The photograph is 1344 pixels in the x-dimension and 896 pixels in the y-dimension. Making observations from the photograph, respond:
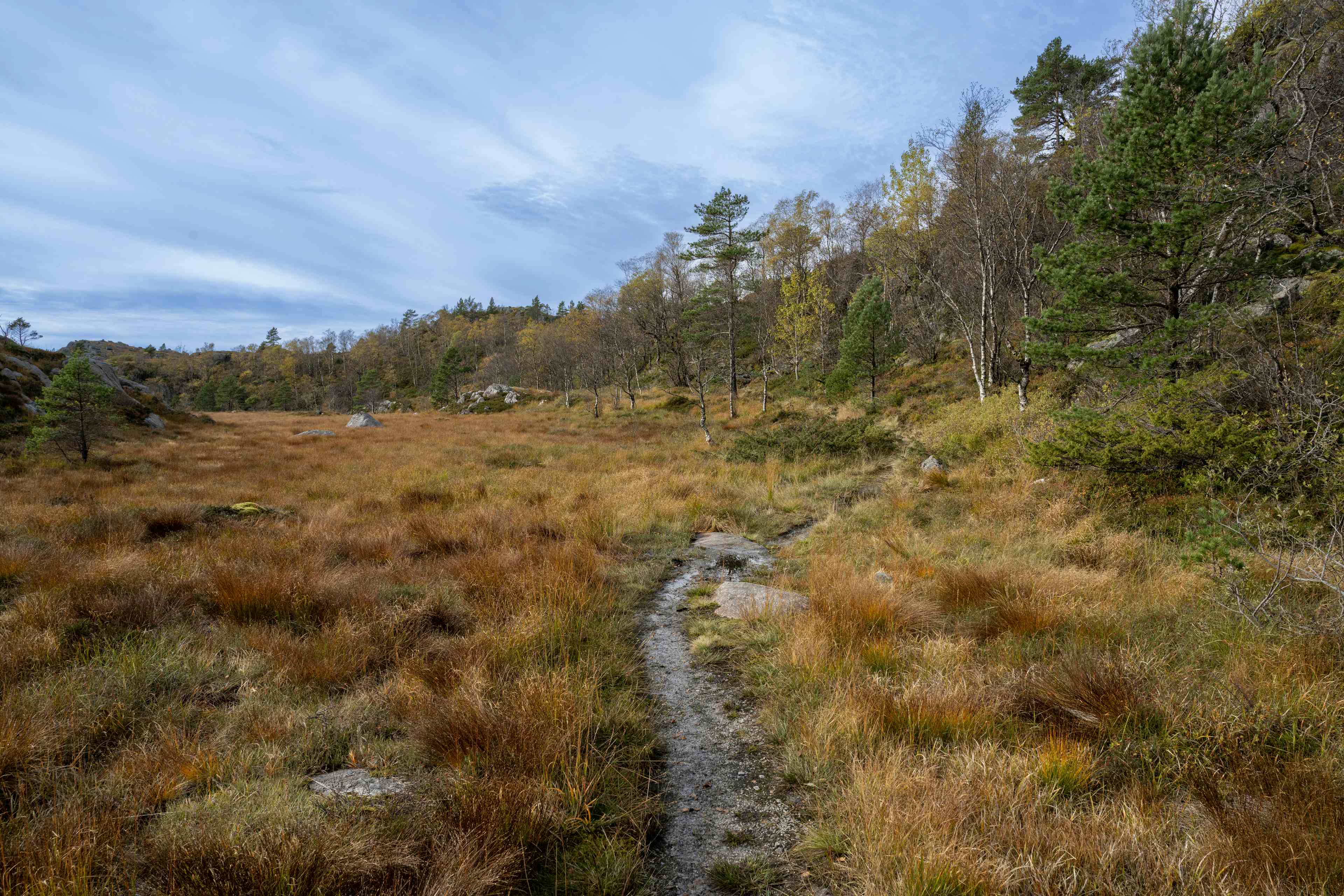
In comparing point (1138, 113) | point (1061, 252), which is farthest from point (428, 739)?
point (1138, 113)

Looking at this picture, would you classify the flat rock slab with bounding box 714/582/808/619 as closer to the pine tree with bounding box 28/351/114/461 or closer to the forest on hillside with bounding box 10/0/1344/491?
the forest on hillside with bounding box 10/0/1344/491

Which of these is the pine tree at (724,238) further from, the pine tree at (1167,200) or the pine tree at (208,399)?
the pine tree at (208,399)

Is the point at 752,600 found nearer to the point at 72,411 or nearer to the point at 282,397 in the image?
the point at 72,411

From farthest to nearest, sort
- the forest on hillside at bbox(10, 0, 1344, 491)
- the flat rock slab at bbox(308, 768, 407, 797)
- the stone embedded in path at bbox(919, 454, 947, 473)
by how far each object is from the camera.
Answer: the stone embedded in path at bbox(919, 454, 947, 473) < the forest on hillside at bbox(10, 0, 1344, 491) < the flat rock slab at bbox(308, 768, 407, 797)

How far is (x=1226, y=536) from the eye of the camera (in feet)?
13.8

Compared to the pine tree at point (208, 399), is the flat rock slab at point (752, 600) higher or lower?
lower

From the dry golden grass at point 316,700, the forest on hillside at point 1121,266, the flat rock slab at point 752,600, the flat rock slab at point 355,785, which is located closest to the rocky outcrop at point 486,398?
the forest on hillside at point 1121,266

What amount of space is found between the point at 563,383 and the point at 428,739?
5911cm

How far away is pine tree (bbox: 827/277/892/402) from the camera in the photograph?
26.3 meters

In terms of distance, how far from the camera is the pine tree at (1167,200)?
7.87 m

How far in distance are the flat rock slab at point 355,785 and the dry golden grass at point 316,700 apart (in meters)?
0.09

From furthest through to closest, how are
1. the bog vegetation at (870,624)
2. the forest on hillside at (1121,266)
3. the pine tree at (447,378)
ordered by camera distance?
the pine tree at (447,378) → the forest on hillside at (1121,266) → the bog vegetation at (870,624)

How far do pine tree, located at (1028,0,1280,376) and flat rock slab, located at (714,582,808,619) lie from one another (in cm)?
748

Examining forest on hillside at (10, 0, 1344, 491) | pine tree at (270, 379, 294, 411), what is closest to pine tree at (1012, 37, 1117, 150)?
forest on hillside at (10, 0, 1344, 491)
